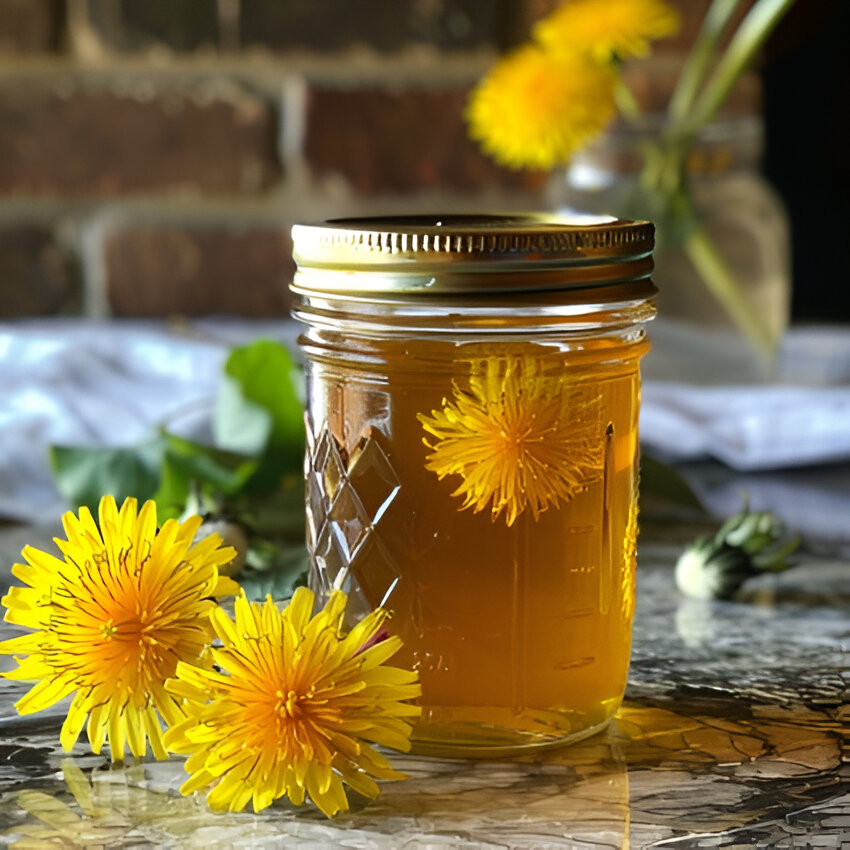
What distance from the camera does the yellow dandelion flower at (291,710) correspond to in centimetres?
42

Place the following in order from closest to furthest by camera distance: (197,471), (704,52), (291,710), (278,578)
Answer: (291,710) < (278,578) < (197,471) < (704,52)

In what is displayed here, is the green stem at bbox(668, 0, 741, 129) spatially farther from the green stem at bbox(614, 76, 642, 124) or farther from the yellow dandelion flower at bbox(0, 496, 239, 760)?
the yellow dandelion flower at bbox(0, 496, 239, 760)

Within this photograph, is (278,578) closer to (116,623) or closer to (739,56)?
(116,623)

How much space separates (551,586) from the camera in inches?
18.8

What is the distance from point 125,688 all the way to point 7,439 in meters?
0.48

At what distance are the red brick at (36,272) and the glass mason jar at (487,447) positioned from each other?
36.1 inches

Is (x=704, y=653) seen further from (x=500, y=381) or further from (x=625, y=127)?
(x=625, y=127)

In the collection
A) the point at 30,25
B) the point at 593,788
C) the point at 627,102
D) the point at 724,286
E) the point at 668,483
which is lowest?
the point at 593,788

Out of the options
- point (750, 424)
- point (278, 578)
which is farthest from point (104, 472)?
point (750, 424)

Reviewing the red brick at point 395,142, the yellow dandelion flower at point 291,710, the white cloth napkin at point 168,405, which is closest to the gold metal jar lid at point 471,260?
the yellow dandelion flower at point 291,710

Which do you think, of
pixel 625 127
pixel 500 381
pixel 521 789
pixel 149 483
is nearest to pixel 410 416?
pixel 500 381

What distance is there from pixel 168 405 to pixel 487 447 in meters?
0.56

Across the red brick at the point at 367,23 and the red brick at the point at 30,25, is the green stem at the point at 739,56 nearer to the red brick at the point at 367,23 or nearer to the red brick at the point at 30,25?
the red brick at the point at 367,23

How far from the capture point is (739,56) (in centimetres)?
99
